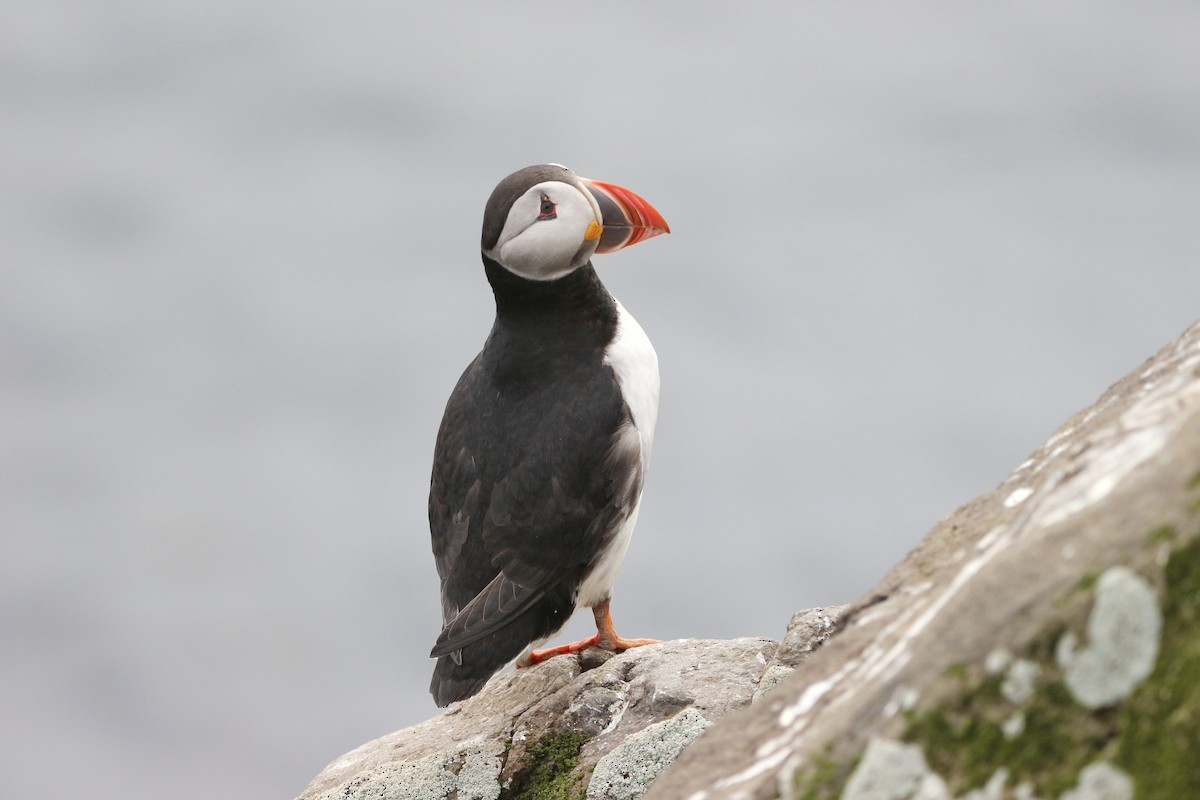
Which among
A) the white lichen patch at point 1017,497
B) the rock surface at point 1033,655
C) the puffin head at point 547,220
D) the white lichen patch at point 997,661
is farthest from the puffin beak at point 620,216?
the white lichen patch at point 997,661

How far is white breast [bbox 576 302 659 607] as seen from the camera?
5559 millimetres

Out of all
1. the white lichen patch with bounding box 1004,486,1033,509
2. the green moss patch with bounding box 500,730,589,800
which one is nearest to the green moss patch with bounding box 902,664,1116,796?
→ the white lichen patch with bounding box 1004,486,1033,509

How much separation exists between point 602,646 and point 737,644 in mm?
812

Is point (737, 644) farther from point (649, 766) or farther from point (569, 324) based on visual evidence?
point (569, 324)

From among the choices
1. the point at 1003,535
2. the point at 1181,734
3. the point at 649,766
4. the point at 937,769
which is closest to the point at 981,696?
the point at 937,769

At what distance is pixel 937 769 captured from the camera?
6.21ft

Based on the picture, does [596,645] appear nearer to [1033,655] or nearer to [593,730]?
[593,730]

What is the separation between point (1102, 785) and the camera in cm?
179

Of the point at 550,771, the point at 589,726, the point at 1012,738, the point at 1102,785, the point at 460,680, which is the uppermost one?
the point at 460,680

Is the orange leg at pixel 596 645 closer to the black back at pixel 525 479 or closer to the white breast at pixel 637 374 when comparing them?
the black back at pixel 525 479

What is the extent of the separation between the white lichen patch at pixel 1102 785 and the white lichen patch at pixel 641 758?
221cm

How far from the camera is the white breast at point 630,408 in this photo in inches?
219

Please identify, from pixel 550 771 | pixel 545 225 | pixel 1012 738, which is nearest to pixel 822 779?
pixel 1012 738

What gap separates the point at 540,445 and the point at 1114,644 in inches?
145
